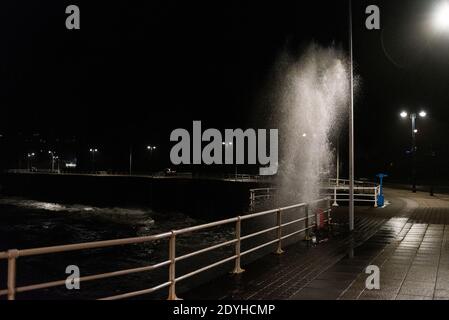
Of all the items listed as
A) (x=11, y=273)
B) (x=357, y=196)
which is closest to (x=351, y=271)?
(x=11, y=273)

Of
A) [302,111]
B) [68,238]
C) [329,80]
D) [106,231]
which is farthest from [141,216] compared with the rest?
[329,80]

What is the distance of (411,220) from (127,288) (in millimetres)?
12117

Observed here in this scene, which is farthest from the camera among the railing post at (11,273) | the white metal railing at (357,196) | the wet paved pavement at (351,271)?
the white metal railing at (357,196)

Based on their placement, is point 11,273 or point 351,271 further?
point 351,271

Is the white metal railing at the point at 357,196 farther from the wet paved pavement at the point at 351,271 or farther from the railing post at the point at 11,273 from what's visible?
the railing post at the point at 11,273

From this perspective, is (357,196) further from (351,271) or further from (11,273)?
(11,273)

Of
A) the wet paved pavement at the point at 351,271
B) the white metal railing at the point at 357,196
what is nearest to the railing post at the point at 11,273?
the wet paved pavement at the point at 351,271

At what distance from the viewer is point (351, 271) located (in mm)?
9828

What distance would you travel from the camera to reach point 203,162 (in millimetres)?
107625

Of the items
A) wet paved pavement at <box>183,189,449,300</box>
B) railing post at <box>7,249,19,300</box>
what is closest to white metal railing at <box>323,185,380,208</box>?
wet paved pavement at <box>183,189,449,300</box>

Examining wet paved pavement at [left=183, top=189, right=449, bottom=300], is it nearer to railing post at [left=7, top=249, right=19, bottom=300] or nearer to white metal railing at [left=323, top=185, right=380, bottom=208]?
railing post at [left=7, top=249, right=19, bottom=300]

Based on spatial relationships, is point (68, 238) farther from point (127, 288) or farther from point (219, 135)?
point (219, 135)

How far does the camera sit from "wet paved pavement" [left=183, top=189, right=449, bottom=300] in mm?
7930

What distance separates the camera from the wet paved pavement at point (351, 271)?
7930 millimetres
